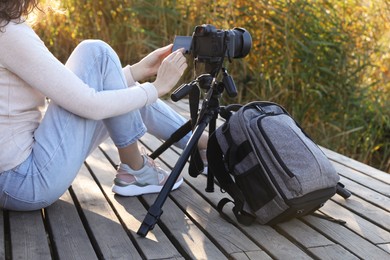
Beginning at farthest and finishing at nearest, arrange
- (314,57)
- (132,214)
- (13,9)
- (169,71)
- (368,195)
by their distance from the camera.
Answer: (314,57), (368,195), (132,214), (169,71), (13,9)

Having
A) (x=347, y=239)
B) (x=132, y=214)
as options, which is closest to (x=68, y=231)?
(x=132, y=214)

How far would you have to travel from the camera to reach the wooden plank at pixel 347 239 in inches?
73.7

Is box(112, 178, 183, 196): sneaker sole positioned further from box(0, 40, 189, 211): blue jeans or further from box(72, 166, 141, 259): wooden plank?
box(0, 40, 189, 211): blue jeans

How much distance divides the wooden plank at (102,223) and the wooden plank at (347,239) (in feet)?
2.01

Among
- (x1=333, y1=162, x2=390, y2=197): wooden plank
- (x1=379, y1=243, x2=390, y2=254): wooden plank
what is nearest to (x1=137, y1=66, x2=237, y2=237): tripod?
(x1=379, y1=243, x2=390, y2=254): wooden plank

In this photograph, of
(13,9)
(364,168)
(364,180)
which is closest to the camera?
(13,9)

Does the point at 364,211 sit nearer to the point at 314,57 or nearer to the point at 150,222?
the point at 150,222

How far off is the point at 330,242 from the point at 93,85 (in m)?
0.85

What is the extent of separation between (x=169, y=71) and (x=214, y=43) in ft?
0.55

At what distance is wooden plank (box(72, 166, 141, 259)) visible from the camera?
1.78 metres

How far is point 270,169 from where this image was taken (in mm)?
1942

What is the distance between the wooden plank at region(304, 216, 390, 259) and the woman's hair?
108 cm

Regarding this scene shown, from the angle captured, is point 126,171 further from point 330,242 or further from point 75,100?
point 330,242

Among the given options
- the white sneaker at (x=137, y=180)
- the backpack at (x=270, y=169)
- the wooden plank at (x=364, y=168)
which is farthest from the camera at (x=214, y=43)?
the wooden plank at (x=364, y=168)
